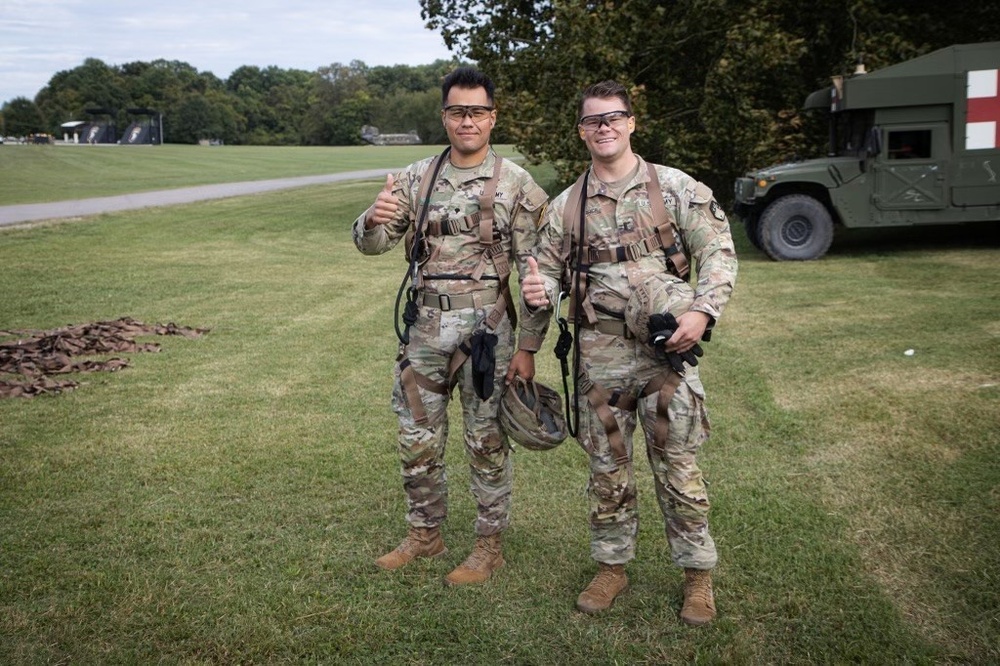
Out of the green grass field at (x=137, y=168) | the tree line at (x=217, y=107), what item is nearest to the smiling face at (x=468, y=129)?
the green grass field at (x=137, y=168)

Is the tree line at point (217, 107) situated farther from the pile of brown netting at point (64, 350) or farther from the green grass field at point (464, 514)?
the green grass field at point (464, 514)

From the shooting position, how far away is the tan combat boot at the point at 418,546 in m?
4.73

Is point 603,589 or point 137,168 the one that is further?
point 137,168

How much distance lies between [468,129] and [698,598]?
2.28 meters

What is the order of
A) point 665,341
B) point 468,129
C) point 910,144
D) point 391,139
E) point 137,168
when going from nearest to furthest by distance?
1. point 665,341
2. point 468,129
3. point 910,144
4. point 137,168
5. point 391,139

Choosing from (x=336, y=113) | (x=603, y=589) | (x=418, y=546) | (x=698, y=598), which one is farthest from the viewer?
(x=336, y=113)

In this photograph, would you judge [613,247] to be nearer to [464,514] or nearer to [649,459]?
[649,459]

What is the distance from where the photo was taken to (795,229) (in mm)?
14875

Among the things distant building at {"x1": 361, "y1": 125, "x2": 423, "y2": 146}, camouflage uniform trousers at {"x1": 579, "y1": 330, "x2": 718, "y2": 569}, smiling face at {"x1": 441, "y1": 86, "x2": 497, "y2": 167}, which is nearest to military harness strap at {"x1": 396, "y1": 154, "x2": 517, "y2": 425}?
smiling face at {"x1": 441, "y1": 86, "x2": 497, "y2": 167}

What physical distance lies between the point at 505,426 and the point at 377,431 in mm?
2624

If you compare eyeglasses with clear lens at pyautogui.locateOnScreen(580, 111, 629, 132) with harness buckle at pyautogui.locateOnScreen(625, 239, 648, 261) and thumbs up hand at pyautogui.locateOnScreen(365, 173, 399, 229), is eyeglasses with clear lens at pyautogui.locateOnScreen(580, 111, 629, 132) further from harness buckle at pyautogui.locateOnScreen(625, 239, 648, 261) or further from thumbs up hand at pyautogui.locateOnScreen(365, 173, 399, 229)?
thumbs up hand at pyautogui.locateOnScreen(365, 173, 399, 229)

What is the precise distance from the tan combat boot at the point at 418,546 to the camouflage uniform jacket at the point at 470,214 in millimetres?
1200

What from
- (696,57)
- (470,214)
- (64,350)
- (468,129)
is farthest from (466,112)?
(696,57)

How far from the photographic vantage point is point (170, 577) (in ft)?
15.0
